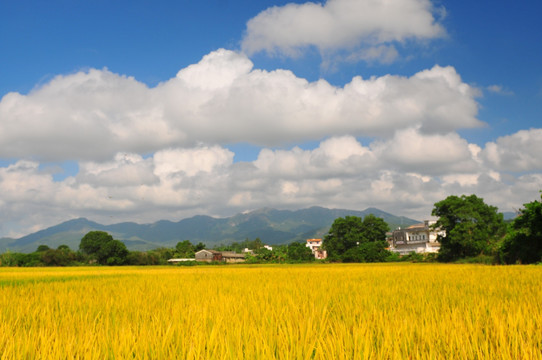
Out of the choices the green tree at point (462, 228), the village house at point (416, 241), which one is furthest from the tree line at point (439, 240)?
the village house at point (416, 241)

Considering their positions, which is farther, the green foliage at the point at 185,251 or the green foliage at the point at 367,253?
the green foliage at the point at 185,251

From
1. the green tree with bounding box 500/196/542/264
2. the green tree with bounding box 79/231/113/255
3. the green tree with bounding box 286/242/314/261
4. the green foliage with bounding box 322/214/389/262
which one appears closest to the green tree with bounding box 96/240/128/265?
the green tree with bounding box 79/231/113/255

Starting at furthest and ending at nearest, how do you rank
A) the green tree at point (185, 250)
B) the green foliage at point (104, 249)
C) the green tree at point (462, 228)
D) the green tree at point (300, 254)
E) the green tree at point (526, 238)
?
the green tree at point (185, 250), the green tree at point (300, 254), the green foliage at point (104, 249), the green tree at point (462, 228), the green tree at point (526, 238)

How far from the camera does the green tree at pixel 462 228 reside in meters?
51.4

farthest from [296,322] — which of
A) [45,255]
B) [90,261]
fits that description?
[90,261]

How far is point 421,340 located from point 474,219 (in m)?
57.6

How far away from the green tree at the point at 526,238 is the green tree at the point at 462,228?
1322 cm

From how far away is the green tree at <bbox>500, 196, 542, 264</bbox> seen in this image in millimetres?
32219

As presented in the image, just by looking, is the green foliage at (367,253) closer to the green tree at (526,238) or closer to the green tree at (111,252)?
the green tree at (526,238)

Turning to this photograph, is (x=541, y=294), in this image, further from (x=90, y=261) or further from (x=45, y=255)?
(x=90, y=261)

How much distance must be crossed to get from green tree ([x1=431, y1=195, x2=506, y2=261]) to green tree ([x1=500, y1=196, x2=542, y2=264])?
13.2m

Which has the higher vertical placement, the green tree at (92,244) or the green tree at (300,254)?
the green tree at (92,244)

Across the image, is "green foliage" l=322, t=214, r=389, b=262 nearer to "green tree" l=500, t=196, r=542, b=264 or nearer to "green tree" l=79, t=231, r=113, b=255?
"green tree" l=500, t=196, r=542, b=264

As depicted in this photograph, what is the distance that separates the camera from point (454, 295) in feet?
21.7
